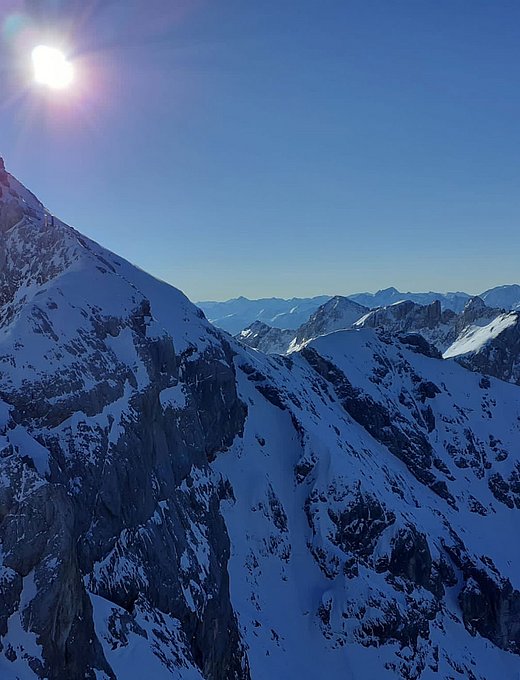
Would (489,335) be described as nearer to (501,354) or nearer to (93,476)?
(501,354)

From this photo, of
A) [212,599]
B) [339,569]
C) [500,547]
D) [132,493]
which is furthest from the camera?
[500,547]

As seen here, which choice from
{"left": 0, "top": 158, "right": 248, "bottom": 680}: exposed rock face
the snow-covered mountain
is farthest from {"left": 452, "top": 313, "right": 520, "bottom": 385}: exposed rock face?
{"left": 0, "top": 158, "right": 248, "bottom": 680}: exposed rock face

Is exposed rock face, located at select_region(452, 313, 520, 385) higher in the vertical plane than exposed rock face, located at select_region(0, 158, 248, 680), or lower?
higher

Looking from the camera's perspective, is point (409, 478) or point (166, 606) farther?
point (409, 478)

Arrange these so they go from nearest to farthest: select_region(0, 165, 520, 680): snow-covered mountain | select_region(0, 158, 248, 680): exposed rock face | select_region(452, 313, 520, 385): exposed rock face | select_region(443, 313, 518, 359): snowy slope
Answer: select_region(0, 158, 248, 680): exposed rock face → select_region(0, 165, 520, 680): snow-covered mountain → select_region(452, 313, 520, 385): exposed rock face → select_region(443, 313, 518, 359): snowy slope

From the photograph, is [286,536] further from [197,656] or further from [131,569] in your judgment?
[131,569]

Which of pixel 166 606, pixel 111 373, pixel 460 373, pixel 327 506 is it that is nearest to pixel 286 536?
pixel 327 506

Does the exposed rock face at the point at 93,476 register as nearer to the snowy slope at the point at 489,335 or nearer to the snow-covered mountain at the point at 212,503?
the snow-covered mountain at the point at 212,503

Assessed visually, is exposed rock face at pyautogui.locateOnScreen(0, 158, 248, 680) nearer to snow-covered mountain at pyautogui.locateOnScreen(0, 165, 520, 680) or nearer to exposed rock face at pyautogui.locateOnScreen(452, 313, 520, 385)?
snow-covered mountain at pyautogui.locateOnScreen(0, 165, 520, 680)

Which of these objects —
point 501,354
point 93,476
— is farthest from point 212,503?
point 501,354
